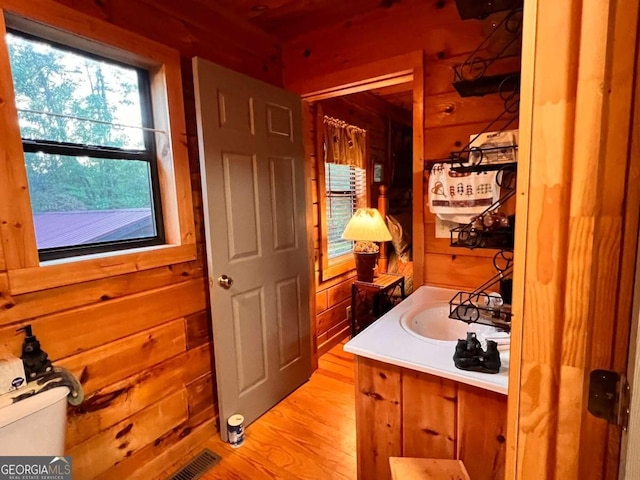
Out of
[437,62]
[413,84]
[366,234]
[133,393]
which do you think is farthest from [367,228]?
[133,393]

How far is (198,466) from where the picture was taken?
171cm

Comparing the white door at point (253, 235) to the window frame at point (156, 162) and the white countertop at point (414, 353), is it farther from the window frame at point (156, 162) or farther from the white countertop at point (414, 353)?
the white countertop at point (414, 353)

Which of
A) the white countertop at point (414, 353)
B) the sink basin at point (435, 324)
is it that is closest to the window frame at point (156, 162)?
the white countertop at point (414, 353)

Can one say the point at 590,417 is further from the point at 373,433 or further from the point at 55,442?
the point at 55,442

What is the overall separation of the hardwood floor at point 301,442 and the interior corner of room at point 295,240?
0.6 inches

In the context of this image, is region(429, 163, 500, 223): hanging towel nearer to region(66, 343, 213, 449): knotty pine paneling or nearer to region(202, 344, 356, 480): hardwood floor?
region(202, 344, 356, 480): hardwood floor

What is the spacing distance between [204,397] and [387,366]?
3.96 ft

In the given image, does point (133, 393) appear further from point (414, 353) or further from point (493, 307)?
point (493, 307)

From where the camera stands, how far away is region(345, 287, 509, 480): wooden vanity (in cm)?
105

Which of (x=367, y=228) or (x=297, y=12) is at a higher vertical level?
(x=297, y=12)

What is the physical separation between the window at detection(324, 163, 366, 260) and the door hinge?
244 centimetres

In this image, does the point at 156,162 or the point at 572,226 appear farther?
the point at 156,162

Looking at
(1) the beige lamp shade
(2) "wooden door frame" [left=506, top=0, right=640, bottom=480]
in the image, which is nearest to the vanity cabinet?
(2) "wooden door frame" [left=506, top=0, right=640, bottom=480]

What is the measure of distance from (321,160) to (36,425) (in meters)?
2.22
